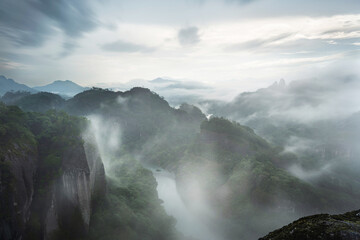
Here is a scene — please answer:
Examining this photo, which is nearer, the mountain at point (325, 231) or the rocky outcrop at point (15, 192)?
the mountain at point (325, 231)

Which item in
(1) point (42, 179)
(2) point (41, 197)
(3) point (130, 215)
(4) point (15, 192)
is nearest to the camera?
(4) point (15, 192)

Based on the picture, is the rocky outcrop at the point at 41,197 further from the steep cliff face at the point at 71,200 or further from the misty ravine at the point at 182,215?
the misty ravine at the point at 182,215

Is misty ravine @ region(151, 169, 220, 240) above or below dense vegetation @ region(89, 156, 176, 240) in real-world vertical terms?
below

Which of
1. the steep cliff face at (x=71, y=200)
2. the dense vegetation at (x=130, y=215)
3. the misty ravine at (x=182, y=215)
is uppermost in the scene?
the steep cliff face at (x=71, y=200)

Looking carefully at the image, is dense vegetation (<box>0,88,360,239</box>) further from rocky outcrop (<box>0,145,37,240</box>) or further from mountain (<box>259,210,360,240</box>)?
mountain (<box>259,210,360,240</box>)

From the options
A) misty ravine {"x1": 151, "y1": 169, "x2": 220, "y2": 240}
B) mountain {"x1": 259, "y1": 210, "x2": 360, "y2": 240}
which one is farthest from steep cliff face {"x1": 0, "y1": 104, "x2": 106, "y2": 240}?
misty ravine {"x1": 151, "y1": 169, "x2": 220, "y2": 240}

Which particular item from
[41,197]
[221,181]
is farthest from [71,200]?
[221,181]

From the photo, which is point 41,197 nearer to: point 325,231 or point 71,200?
point 71,200

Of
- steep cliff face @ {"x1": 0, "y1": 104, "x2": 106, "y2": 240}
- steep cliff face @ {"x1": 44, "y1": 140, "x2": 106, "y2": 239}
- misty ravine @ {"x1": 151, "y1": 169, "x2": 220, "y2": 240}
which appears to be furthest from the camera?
misty ravine @ {"x1": 151, "y1": 169, "x2": 220, "y2": 240}

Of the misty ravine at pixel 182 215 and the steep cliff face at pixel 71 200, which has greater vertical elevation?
the steep cliff face at pixel 71 200

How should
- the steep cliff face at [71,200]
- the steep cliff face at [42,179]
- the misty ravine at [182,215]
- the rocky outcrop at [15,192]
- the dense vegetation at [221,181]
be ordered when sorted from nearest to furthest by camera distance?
the rocky outcrop at [15,192]
the steep cliff face at [42,179]
the steep cliff face at [71,200]
the dense vegetation at [221,181]
the misty ravine at [182,215]

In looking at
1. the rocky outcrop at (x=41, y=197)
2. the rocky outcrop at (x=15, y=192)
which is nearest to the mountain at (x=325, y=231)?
the rocky outcrop at (x=15, y=192)

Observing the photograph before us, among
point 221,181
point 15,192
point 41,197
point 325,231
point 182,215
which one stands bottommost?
point 182,215

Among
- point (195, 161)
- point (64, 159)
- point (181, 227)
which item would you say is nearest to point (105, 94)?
point (195, 161)
